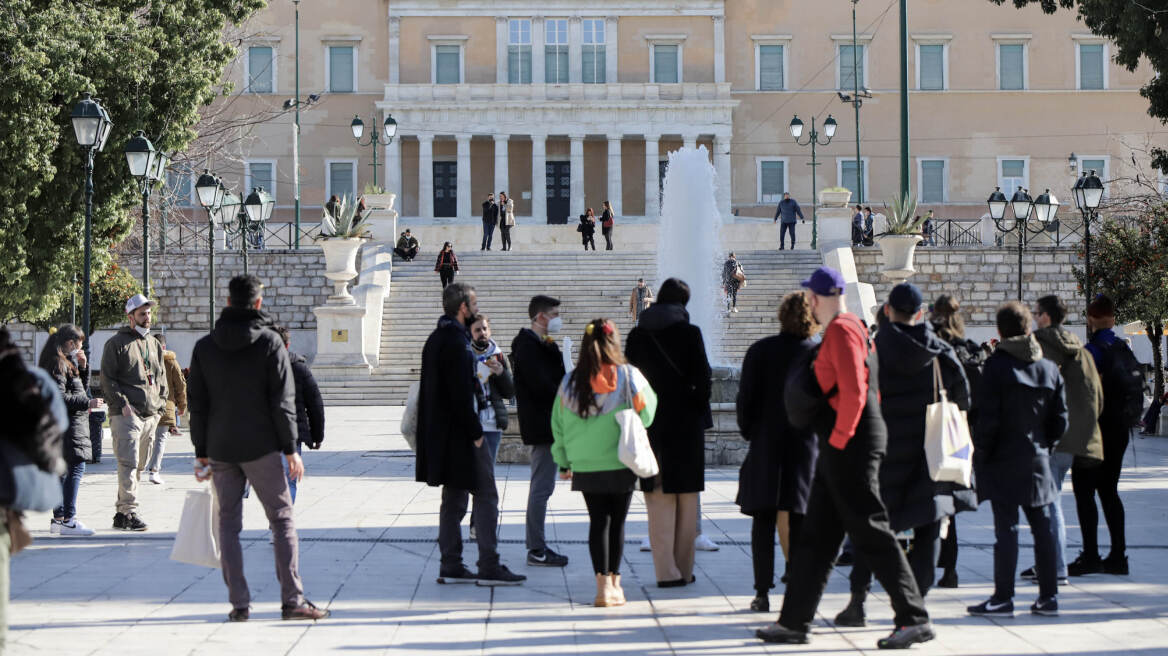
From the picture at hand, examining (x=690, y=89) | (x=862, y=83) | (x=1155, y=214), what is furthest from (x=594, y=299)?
(x=862, y=83)

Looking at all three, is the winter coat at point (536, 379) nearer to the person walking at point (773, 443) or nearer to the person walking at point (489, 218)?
the person walking at point (773, 443)

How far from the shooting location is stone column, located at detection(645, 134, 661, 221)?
51.9 m

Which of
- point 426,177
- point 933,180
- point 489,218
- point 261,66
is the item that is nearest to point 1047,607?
point 489,218

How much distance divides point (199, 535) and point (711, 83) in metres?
46.8

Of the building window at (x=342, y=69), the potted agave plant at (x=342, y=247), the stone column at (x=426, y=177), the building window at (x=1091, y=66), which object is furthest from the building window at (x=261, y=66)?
the building window at (x=1091, y=66)

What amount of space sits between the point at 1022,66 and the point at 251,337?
5154cm

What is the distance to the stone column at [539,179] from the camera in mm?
51656

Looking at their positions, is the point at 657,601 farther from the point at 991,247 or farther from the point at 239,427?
the point at 991,247

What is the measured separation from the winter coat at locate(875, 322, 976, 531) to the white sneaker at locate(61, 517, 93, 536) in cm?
579

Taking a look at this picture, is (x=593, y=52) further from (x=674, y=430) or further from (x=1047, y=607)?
(x=1047, y=607)

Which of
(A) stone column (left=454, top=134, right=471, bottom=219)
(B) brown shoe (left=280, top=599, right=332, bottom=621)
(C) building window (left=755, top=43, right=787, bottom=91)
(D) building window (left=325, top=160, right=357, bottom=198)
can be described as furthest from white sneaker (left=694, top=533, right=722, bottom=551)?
(C) building window (left=755, top=43, right=787, bottom=91)

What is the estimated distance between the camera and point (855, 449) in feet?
20.4

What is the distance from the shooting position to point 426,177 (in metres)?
51.9

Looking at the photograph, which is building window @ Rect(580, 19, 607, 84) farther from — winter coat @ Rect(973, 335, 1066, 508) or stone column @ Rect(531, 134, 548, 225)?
winter coat @ Rect(973, 335, 1066, 508)
